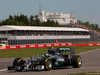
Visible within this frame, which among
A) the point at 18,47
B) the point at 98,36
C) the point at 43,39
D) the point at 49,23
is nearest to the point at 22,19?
the point at 49,23

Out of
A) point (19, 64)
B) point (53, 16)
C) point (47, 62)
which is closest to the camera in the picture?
point (47, 62)

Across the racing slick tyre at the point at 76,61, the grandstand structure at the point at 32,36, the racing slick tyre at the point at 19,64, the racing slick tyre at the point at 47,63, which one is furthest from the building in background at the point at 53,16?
the racing slick tyre at the point at 47,63

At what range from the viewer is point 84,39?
85.3 m

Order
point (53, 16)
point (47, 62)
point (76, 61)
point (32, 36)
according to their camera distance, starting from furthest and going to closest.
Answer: point (53, 16), point (32, 36), point (76, 61), point (47, 62)

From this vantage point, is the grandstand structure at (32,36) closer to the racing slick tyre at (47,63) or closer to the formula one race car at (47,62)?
the formula one race car at (47,62)

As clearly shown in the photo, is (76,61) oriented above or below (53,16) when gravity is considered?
below

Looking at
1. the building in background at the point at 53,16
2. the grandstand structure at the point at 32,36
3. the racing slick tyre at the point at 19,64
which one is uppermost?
the building in background at the point at 53,16

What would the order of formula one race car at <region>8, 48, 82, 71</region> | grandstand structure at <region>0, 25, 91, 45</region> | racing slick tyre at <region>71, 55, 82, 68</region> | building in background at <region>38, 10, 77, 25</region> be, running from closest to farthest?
formula one race car at <region>8, 48, 82, 71</region> → racing slick tyre at <region>71, 55, 82, 68</region> → grandstand structure at <region>0, 25, 91, 45</region> → building in background at <region>38, 10, 77, 25</region>

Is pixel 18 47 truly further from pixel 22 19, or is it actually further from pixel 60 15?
pixel 60 15

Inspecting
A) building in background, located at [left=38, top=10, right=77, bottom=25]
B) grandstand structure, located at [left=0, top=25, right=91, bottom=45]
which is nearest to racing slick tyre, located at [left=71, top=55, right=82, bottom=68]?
grandstand structure, located at [left=0, top=25, right=91, bottom=45]

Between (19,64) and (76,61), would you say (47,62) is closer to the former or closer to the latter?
(19,64)

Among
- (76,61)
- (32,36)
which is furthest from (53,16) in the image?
(76,61)

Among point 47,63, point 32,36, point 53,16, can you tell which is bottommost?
point 47,63

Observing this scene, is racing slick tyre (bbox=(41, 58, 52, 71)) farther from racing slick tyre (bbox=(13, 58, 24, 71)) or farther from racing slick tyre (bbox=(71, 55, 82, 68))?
racing slick tyre (bbox=(71, 55, 82, 68))
